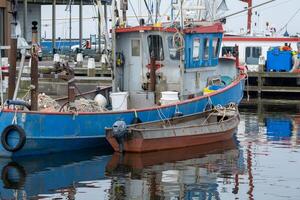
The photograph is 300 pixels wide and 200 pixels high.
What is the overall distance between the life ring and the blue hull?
11 centimetres

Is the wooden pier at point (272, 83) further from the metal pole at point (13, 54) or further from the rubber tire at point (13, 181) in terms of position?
the rubber tire at point (13, 181)

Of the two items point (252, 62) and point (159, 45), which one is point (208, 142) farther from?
point (252, 62)

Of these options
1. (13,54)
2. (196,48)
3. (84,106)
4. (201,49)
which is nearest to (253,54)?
(201,49)

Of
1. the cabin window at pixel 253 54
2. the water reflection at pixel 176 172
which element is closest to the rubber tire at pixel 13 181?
the water reflection at pixel 176 172

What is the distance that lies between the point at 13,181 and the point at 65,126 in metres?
2.98

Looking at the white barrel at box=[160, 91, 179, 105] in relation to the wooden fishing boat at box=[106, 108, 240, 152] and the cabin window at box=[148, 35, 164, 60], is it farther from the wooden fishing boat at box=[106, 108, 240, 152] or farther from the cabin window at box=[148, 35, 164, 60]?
the cabin window at box=[148, 35, 164, 60]

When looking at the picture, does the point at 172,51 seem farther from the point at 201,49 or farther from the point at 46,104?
the point at 46,104

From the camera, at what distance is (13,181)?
14.8 m

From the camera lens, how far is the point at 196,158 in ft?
58.2

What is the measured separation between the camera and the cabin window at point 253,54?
3756cm

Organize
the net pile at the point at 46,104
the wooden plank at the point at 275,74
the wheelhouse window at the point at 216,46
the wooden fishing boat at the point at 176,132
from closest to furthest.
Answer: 1. the wooden fishing boat at the point at 176,132
2. the net pile at the point at 46,104
3. the wheelhouse window at the point at 216,46
4. the wooden plank at the point at 275,74

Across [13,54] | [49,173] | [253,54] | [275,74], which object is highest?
[13,54]

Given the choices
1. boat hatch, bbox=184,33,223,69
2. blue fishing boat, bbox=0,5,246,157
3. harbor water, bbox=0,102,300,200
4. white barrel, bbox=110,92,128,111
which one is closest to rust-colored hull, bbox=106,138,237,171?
harbor water, bbox=0,102,300,200

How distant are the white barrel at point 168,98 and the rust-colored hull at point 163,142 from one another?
1.27m
